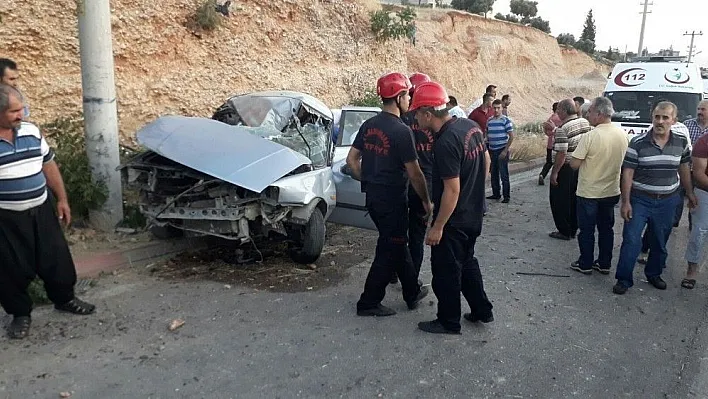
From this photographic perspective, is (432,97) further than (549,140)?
No

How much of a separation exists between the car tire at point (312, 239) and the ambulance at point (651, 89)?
7.27 meters

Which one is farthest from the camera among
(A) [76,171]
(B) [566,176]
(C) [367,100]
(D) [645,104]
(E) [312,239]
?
(C) [367,100]

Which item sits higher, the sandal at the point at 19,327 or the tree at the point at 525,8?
the tree at the point at 525,8

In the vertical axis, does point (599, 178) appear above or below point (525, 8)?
below

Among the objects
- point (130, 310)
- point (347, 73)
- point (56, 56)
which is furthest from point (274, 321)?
point (347, 73)

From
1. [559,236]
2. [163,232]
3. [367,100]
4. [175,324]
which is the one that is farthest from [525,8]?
[175,324]

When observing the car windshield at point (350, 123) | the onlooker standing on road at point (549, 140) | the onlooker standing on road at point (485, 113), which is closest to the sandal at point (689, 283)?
the car windshield at point (350, 123)

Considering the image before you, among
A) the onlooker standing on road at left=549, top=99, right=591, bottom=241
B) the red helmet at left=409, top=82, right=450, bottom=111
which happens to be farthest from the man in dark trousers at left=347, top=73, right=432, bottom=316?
the onlooker standing on road at left=549, top=99, right=591, bottom=241

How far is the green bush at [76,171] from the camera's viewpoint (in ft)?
18.9

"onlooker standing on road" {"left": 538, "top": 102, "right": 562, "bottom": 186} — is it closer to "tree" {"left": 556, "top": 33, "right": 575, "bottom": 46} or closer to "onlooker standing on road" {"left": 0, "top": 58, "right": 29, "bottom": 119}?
"onlooker standing on road" {"left": 0, "top": 58, "right": 29, "bottom": 119}

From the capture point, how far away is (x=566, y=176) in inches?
275

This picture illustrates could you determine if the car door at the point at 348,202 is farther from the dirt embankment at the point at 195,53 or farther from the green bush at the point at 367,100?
the green bush at the point at 367,100

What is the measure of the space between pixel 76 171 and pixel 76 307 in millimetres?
2022

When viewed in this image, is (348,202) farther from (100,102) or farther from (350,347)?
(100,102)
